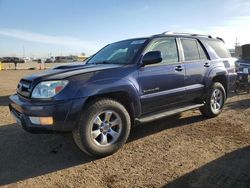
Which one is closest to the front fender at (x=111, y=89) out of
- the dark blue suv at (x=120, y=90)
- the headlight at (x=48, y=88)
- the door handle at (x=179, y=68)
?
the dark blue suv at (x=120, y=90)

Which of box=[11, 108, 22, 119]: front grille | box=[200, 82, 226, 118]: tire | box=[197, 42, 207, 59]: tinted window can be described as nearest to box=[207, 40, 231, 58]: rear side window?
box=[197, 42, 207, 59]: tinted window

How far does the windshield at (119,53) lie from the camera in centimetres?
516

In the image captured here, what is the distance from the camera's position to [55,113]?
3998mm

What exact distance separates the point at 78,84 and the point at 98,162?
1.17m

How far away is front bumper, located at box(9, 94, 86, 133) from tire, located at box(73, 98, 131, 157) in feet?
0.46

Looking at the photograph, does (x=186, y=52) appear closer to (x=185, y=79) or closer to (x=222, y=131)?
(x=185, y=79)

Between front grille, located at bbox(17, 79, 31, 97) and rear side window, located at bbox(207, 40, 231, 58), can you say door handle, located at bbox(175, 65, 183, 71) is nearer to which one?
rear side window, located at bbox(207, 40, 231, 58)

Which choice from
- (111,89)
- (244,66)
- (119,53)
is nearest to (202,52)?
(119,53)

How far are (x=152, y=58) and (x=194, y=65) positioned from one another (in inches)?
56.4

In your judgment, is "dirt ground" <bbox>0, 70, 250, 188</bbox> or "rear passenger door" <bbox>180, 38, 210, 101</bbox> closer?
"dirt ground" <bbox>0, 70, 250, 188</bbox>

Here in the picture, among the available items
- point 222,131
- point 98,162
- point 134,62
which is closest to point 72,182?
point 98,162

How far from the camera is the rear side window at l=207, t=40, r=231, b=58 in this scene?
6.74 m

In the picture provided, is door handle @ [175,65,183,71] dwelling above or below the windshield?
Result: below

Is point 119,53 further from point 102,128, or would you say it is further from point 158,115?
point 102,128
